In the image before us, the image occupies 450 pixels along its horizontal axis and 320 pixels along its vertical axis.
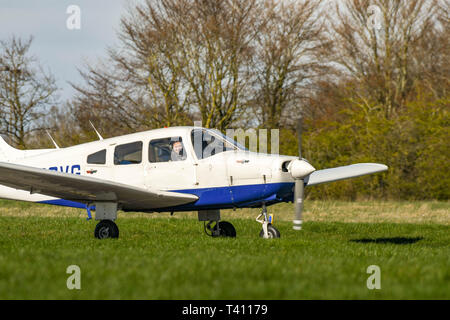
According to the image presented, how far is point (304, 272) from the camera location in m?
6.40

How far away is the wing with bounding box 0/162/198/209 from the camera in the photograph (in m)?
11.1

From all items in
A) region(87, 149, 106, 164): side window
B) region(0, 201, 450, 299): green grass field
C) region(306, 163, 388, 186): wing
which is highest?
region(87, 149, 106, 164): side window

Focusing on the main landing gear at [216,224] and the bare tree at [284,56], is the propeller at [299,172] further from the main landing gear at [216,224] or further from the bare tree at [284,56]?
the bare tree at [284,56]

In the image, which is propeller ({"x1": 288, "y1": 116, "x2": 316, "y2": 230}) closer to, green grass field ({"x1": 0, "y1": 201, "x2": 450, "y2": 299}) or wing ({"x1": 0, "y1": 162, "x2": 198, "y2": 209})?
green grass field ({"x1": 0, "y1": 201, "x2": 450, "y2": 299})

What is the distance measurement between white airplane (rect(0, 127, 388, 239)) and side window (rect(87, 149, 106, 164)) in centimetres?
2

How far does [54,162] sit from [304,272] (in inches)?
344

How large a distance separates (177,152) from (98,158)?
1.87 meters

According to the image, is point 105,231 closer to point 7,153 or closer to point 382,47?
point 7,153

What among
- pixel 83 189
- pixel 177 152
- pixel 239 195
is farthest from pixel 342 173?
pixel 83 189

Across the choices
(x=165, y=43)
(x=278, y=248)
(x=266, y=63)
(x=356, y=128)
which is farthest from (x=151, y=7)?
(x=278, y=248)

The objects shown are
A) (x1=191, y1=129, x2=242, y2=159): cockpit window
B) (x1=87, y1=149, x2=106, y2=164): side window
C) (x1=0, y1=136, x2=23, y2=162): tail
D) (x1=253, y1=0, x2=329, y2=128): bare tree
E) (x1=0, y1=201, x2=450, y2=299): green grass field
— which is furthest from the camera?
(x1=253, y1=0, x2=329, y2=128): bare tree

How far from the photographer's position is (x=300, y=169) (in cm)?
1114

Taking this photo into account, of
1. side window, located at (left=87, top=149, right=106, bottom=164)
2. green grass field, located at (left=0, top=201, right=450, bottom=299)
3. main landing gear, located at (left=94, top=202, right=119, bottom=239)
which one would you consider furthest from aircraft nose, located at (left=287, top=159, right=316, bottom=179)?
side window, located at (left=87, top=149, right=106, bottom=164)

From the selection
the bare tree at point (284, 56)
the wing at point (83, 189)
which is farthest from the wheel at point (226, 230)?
the bare tree at point (284, 56)
